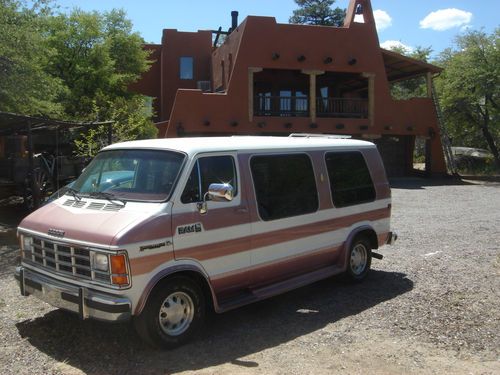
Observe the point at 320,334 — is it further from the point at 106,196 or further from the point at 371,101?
the point at 371,101

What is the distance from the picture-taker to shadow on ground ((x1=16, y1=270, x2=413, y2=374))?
4.53 m

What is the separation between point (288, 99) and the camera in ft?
85.6

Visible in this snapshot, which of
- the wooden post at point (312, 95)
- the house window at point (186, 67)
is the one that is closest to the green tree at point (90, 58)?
the house window at point (186, 67)

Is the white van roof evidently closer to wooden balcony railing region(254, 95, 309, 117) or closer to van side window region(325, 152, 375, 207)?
van side window region(325, 152, 375, 207)

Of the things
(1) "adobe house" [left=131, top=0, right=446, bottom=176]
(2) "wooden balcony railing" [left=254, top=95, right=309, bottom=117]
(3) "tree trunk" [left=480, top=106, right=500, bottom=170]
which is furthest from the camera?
(3) "tree trunk" [left=480, top=106, right=500, bottom=170]

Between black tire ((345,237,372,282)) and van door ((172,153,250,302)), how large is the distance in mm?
2044

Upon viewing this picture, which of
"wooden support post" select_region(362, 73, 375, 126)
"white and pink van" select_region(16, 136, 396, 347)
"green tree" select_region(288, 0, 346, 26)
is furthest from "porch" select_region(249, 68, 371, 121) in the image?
"green tree" select_region(288, 0, 346, 26)

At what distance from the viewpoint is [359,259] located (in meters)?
7.21

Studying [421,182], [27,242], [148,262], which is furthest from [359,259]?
[421,182]

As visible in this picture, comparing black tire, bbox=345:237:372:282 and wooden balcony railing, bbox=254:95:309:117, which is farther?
wooden balcony railing, bbox=254:95:309:117

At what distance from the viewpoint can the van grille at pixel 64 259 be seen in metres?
4.50

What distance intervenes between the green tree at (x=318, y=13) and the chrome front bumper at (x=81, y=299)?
187 feet

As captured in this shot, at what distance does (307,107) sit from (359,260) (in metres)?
Result: 19.8

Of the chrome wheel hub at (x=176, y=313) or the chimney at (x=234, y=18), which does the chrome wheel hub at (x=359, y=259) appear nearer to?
the chrome wheel hub at (x=176, y=313)
